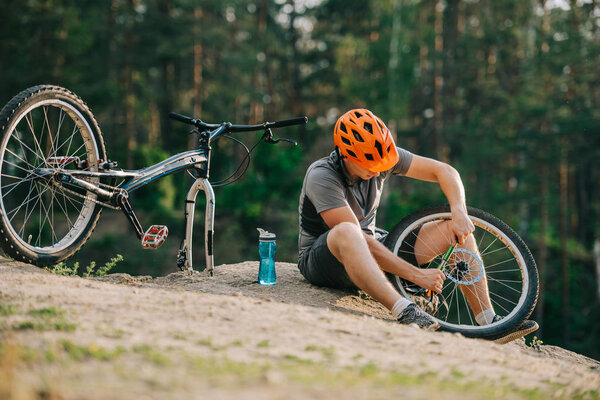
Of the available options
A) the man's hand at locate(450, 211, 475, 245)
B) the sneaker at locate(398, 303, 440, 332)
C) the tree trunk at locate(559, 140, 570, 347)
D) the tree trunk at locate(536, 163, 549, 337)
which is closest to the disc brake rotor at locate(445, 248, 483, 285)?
the man's hand at locate(450, 211, 475, 245)

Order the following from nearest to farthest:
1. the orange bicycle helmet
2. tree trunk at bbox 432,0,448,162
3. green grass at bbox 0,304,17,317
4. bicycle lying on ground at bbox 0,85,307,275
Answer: green grass at bbox 0,304,17,317, bicycle lying on ground at bbox 0,85,307,275, the orange bicycle helmet, tree trunk at bbox 432,0,448,162

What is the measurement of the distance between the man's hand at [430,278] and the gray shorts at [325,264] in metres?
0.44

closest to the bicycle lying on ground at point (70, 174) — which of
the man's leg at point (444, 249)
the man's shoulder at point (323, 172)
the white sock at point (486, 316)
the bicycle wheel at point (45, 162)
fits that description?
the bicycle wheel at point (45, 162)

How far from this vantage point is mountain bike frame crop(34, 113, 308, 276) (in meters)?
3.66

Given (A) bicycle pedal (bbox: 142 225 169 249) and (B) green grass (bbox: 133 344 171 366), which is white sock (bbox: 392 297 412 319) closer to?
(A) bicycle pedal (bbox: 142 225 169 249)

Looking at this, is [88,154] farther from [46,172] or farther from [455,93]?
[455,93]

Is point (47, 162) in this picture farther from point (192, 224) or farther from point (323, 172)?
point (323, 172)

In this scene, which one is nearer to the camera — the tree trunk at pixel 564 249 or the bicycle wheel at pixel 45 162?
the bicycle wheel at pixel 45 162

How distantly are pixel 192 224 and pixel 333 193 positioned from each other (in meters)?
1.17

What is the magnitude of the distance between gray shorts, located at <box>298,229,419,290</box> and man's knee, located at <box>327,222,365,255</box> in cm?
15

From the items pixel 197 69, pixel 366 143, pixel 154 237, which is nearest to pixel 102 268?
pixel 154 237

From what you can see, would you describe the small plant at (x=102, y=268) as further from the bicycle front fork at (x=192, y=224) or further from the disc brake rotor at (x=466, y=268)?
the disc brake rotor at (x=466, y=268)

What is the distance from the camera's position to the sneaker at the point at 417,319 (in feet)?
11.1

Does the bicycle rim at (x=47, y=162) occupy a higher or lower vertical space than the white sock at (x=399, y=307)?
higher
